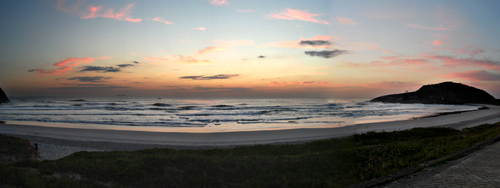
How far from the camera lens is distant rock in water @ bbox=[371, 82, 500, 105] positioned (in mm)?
74250

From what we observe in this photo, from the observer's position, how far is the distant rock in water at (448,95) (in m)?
74.2

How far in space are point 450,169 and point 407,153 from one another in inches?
110

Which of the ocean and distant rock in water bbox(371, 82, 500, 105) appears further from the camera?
distant rock in water bbox(371, 82, 500, 105)

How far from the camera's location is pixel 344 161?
750cm

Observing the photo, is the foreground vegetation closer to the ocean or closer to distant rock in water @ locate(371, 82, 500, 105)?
the ocean

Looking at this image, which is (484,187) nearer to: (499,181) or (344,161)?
(499,181)

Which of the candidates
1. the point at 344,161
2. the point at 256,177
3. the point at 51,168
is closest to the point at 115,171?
the point at 51,168

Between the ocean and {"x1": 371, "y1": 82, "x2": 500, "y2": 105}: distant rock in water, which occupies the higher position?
{"x1": 371, "y1": 82, "x2": 500, "y2": 105}: distant rock in water

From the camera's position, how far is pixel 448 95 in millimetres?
76062

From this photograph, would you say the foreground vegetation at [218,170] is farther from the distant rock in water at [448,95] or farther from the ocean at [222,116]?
the distant rock in water at [448,95]

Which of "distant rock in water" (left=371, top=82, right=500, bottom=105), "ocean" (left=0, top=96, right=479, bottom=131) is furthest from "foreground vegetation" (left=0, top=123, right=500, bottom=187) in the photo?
"distant rock in water" (left=371, top=82, right=500, bottom=105)

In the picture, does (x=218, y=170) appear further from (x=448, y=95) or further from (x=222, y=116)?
(x=448, y=95)

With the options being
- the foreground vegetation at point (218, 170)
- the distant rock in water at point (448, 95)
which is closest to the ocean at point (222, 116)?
the foreground vegetation at point (218, 170)

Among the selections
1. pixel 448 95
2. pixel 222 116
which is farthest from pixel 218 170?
pixel 448 95
